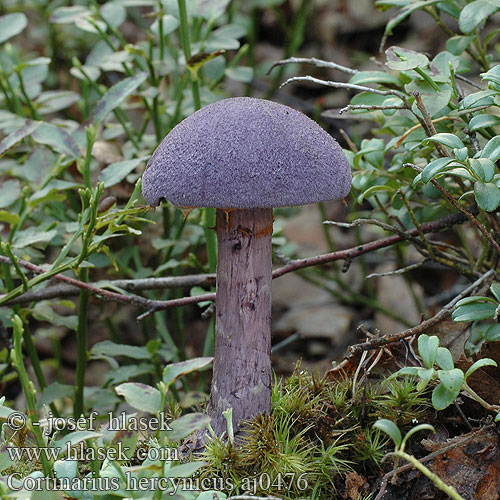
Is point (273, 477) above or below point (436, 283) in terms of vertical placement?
above

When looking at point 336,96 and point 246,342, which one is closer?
point 246,342

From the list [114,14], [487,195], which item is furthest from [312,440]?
[114,14]

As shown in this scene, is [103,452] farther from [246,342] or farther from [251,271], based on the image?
[251,271]

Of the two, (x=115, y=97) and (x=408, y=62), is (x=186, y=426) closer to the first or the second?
(x=408, y=62)

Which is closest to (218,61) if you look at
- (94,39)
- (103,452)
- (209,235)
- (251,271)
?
(209,235)

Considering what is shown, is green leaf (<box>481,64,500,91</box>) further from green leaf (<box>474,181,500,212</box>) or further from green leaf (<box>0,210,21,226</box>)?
Answer: green leaf (<box>0,210,21,226</box>)

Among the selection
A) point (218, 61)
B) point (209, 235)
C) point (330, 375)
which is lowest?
point (330, 375)

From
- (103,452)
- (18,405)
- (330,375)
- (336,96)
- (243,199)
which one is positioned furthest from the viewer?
(336,96)

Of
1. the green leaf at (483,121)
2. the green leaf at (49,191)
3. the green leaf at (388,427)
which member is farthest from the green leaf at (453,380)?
the green leaf at (49,191)

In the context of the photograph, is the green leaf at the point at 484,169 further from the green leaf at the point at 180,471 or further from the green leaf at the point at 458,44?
the green leaf at the point at 180,471
